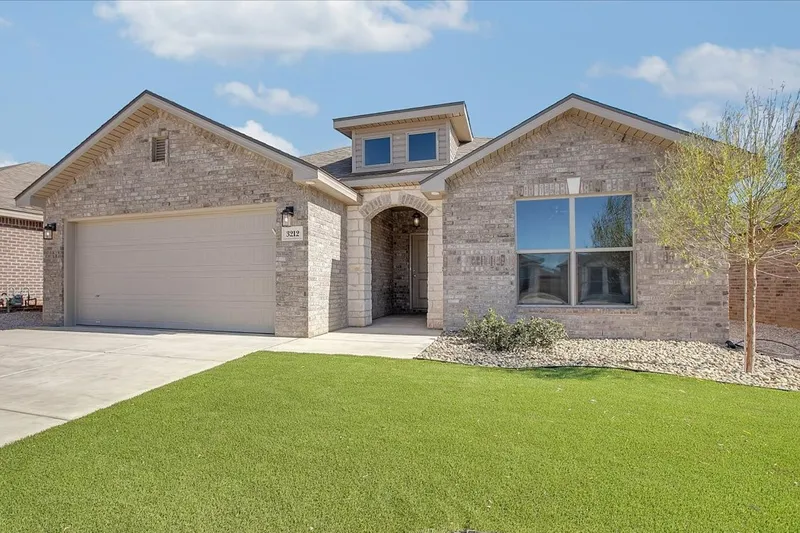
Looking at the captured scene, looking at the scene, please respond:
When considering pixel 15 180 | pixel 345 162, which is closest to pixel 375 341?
pixel 345 162

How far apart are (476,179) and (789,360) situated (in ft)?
20.2

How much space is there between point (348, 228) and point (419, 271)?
146 inches

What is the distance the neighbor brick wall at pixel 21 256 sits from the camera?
13078mm

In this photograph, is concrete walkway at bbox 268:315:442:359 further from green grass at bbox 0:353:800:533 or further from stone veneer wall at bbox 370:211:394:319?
green grass at bbox 0:353:800:533

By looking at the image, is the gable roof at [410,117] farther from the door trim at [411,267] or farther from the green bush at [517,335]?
the green bush at [517,335]

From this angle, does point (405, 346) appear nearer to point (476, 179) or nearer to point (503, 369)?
point (503, 369)

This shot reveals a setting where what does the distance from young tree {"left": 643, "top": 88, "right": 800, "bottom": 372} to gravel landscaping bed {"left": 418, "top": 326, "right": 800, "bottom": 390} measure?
451 millimetres

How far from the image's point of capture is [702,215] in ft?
19.5

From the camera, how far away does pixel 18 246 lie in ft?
44.2

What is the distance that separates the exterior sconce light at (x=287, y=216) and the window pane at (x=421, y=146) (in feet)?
13.5

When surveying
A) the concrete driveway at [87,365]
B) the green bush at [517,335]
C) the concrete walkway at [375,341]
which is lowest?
the concrete walkway at [375,341]

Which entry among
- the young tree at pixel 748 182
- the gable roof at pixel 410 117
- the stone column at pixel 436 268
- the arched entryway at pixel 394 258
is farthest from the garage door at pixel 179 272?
the young tree at pixel 748 182

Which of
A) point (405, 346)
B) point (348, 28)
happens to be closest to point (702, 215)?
point (405, 346)

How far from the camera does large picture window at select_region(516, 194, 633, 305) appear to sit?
852 centimetres
